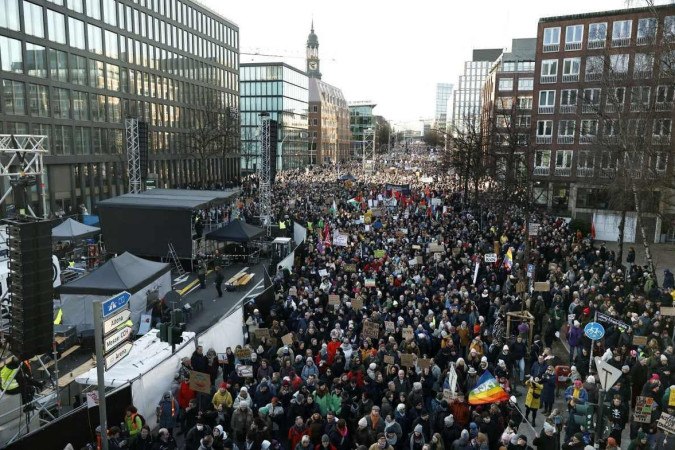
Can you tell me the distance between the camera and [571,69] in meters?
47.6

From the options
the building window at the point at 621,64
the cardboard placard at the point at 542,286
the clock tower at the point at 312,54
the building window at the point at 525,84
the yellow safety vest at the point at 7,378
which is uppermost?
the clock tower at the point at 312,54

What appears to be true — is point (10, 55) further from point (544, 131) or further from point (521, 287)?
point (544, 131)

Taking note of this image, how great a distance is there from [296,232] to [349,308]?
15.6 metres

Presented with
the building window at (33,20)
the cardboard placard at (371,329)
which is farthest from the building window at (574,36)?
the building window at (33,20)

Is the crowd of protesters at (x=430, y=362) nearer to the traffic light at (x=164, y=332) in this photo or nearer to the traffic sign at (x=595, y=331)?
the traffic sign at (x=595, y=331)

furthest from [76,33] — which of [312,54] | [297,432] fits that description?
[312,54]

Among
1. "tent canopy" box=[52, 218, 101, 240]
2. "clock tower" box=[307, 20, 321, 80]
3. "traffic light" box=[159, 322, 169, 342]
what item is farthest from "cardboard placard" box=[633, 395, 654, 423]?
"clock tower" box=[307, 20, 321, 80]

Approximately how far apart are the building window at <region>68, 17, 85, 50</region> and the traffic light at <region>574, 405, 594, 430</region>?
1862 inches

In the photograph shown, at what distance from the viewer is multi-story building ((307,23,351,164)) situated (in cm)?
11794

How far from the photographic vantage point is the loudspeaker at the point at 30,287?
32.6ft

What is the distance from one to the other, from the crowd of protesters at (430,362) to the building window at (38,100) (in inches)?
1147

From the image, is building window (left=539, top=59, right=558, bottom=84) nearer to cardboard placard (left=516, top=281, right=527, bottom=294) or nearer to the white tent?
cardboard placard (left=516, top=281, right=527, bottom=294)

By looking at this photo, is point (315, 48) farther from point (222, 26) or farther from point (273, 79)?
point (222, 26)

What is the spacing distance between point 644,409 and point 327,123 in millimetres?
116641
